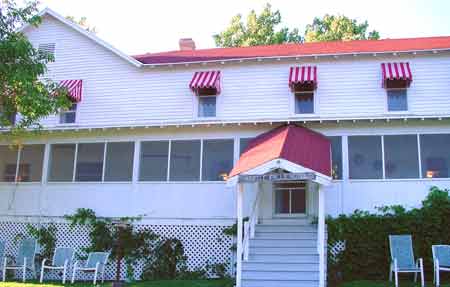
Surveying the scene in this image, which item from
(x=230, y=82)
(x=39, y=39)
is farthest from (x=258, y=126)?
(x=39, y=39)

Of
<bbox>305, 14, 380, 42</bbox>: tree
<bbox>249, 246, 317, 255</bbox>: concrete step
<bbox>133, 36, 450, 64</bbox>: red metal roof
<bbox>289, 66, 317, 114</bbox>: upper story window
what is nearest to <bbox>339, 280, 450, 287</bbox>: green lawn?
<bbox>249, 246, 317, 255</bbox>: concrete step

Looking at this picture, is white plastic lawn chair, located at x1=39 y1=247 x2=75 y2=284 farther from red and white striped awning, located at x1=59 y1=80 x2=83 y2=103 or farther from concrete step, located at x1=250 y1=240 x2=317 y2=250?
concrete step, located at x1=250 y1=240 x2=317 y2=250

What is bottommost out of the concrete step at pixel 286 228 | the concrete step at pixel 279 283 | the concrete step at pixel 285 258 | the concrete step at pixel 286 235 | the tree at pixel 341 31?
the concrete step at pixel 279 283

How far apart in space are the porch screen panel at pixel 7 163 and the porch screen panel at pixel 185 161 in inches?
251

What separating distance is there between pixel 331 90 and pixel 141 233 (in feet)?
26.3

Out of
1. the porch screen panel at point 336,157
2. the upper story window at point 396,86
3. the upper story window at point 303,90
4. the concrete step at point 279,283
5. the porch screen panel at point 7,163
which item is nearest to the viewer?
the concrete step at point 279,283

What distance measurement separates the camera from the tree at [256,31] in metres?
37.0

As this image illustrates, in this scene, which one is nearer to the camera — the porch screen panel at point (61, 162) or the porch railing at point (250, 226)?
the porch railing at point (250, 226)

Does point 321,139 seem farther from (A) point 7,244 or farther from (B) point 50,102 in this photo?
(A) point 7,244

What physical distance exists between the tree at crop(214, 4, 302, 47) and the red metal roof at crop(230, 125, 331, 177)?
21.2m

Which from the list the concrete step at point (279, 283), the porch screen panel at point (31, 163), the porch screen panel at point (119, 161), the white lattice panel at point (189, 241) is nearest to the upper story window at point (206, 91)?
the porch screen panel at point (119, 161)

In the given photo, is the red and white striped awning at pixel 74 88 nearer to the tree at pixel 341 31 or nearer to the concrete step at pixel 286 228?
the concrete step at pixel 286 228

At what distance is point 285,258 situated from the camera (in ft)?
47.1

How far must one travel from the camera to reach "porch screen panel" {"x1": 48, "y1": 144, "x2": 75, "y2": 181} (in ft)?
62.1
